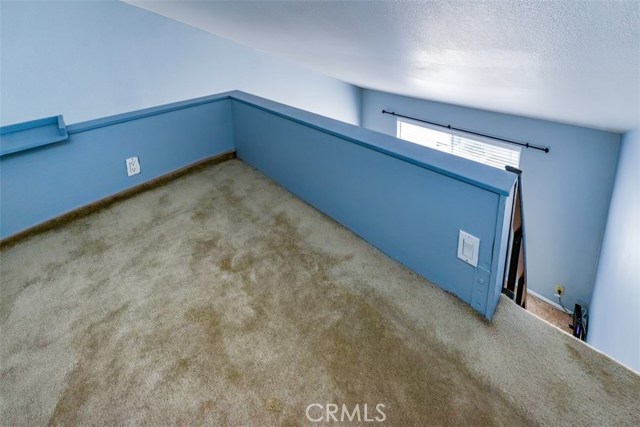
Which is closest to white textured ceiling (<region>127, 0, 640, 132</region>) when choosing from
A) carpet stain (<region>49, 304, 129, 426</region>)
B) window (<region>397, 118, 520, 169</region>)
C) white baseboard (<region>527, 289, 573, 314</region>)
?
window (<region>397, 118, 520, 169</region>)

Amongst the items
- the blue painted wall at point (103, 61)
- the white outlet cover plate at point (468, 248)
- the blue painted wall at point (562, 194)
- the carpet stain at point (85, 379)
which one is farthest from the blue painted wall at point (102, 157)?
the blue painted wall at point (562, 194)

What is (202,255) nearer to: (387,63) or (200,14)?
(387,63)

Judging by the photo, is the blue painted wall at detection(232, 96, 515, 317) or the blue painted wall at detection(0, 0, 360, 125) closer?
the blue painted wall at detection(232, 96, 515, 317)

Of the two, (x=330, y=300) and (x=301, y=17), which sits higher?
(x=301, y=17)

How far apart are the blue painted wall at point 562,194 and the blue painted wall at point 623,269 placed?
0.24 meters

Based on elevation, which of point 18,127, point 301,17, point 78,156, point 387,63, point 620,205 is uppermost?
point 301,17

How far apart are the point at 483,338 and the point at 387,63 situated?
2104 mm

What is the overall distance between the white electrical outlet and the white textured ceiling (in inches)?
46.8

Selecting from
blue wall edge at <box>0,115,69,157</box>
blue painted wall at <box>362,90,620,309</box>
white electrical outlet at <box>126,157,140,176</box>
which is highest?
blue wall edge at <box>0,115,69,157</box>

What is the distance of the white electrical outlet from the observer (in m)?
2.42

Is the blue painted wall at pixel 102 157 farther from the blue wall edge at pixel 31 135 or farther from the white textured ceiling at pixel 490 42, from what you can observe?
the white textured ceiling at pixel 490 42

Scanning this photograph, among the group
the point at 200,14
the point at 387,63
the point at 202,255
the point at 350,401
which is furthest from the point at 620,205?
the point at 200,14

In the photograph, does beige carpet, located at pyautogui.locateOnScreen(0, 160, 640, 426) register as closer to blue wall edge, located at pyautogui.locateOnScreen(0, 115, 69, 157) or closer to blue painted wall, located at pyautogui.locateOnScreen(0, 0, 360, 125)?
blue wall edge, located at pyautogui.locateOnScreen(0, 115, 69, 157)

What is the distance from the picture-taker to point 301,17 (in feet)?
6.70
